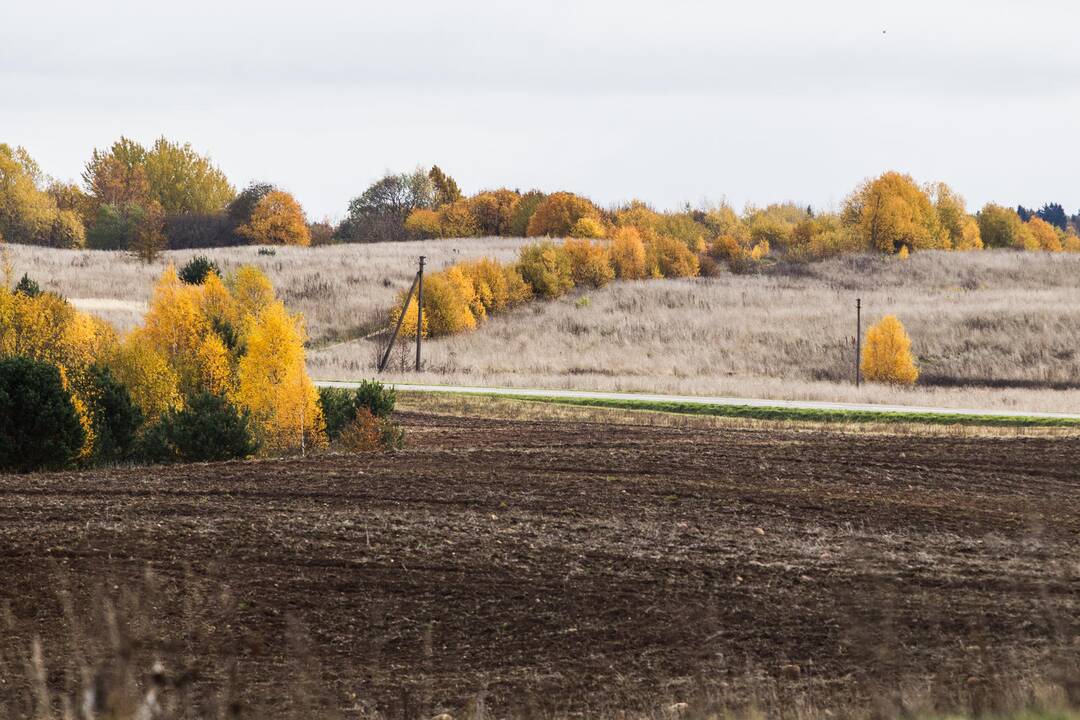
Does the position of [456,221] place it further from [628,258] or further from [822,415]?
[822,415]

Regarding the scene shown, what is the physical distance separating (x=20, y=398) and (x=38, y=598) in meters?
9.73

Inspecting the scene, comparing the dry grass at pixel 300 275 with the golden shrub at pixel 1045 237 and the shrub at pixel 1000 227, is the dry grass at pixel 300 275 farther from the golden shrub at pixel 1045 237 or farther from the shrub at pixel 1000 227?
the golden shrub at pixel 1045 237

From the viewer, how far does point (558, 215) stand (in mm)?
110312

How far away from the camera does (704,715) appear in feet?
25.2

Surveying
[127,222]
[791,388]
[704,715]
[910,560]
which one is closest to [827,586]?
[910,560]

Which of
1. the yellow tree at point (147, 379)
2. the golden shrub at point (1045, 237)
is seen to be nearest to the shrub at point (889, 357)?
the yellow tree at point (147, 379)

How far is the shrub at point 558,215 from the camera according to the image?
11000 centimetres

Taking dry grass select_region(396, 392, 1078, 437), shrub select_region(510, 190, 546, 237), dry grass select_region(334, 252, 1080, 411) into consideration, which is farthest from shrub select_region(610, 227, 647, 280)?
dry grass select_region(396, 392, 1078, 437)

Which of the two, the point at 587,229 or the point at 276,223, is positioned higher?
the point at 276,223

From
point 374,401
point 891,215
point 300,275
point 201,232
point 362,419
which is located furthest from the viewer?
point 201,232

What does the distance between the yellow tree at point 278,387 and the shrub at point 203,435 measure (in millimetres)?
843

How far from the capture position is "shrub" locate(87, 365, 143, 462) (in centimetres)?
2219

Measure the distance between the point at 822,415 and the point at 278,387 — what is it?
14.8m

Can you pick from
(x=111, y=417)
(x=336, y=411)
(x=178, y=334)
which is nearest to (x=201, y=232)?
(x=178, y=334)
